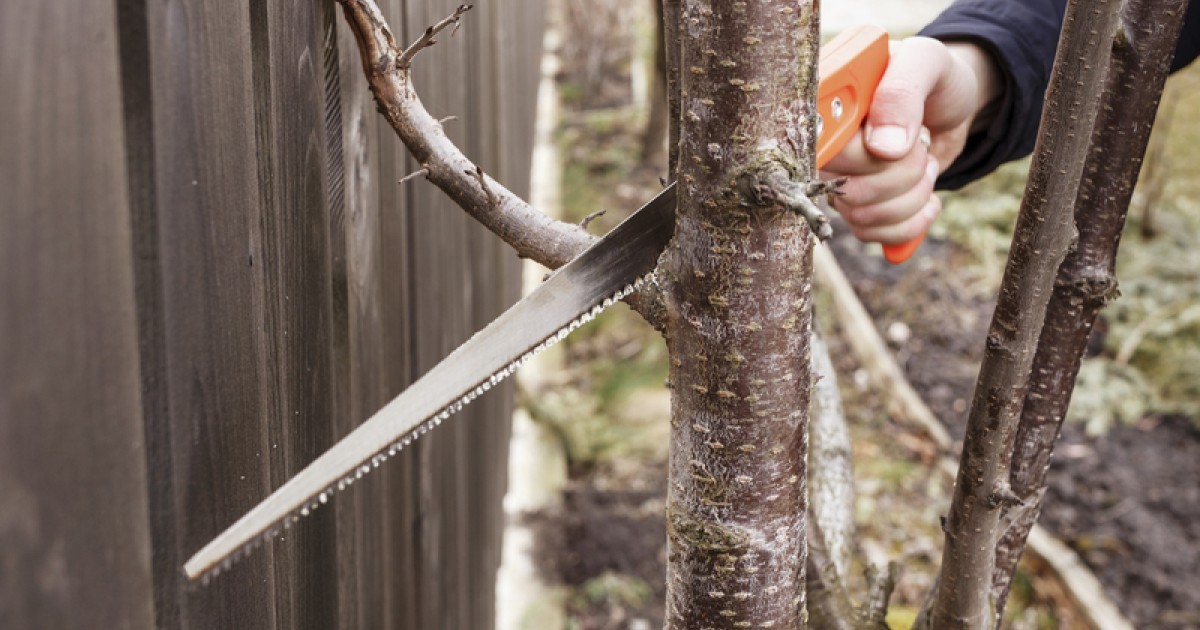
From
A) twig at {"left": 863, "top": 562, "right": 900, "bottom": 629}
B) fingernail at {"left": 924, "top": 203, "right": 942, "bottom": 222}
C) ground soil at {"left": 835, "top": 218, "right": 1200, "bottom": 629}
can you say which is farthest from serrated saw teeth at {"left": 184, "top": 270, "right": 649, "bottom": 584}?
ground soil at {"left": 835, "top": 218, "right": 1200, "bottom": 629}

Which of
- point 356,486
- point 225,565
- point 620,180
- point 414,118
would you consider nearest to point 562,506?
point 356,486

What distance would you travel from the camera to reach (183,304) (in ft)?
2.96

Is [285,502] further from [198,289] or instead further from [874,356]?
[874,356]

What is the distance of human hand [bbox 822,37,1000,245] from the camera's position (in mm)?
1691

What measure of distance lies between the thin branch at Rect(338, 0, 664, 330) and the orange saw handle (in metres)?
0.43

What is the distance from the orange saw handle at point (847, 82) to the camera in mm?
1542

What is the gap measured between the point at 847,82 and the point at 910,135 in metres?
0.18

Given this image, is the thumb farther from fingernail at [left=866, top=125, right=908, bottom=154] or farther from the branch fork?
the branch fork

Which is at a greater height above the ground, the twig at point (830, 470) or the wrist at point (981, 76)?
the wrist at point (981, 76)

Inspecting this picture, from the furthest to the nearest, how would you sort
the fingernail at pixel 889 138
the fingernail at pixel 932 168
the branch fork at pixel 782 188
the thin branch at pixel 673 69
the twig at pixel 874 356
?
the twig at pixel 874 356
the fingernail at pixel 932 168
the fingernail at pixel 889 138
the thin branch at pixel 673 69
the branch fork at pixel 782 188

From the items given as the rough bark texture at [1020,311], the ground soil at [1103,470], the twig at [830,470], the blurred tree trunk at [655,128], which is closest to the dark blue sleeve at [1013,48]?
the twig at [830,470]

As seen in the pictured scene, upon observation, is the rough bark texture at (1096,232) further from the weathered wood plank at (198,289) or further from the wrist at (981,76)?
the weathered wood plank at (198,289)

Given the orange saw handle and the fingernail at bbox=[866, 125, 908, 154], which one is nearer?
the orange saw handle

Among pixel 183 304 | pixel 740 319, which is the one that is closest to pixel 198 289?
pixel 183 304
